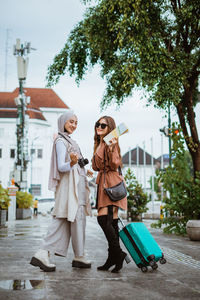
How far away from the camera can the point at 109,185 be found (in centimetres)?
473

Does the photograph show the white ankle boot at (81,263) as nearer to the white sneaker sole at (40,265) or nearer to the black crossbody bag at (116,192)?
the white sneaker sole at (40,265)

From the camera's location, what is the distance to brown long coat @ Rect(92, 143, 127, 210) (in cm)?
469

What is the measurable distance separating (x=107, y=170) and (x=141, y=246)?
95cm

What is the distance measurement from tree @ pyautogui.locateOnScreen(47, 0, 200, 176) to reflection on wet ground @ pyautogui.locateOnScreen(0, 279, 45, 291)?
7.61 m

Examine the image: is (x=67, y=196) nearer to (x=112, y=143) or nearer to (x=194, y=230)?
(x=112, y=143)

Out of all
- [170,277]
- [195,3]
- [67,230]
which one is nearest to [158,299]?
[170,277]

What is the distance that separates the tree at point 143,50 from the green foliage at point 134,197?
299 inches

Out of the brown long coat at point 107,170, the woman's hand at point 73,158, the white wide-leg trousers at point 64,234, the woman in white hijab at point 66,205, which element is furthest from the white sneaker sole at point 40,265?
the woman's hand at point 73,158

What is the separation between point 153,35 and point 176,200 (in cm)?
465

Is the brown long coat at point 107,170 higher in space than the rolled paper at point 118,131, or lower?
lower

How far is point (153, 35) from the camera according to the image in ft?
38.0

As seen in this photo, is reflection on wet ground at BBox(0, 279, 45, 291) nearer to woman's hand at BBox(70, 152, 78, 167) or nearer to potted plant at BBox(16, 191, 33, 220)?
woman's hand at BBox(70, 152, 78, 167)

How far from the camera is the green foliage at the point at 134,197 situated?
21.3m

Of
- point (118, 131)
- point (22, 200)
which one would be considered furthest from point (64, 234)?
point (22, 200)
